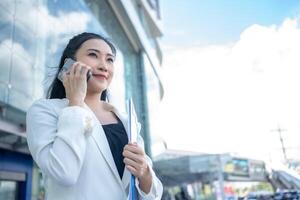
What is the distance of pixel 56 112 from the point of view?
0.88 m

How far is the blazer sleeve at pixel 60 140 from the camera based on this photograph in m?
0.74

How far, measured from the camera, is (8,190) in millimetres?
5766

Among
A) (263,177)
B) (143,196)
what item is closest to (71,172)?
(143,196)

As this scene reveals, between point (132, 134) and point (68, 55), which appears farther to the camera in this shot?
point (68, 55)

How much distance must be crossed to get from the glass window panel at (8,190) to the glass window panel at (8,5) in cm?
308

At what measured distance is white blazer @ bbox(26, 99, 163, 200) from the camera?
2.45ft

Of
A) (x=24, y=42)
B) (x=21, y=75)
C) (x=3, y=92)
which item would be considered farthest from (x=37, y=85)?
(x=3, y=92)

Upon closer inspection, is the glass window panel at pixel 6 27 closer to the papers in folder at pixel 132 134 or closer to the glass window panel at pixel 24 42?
the glass window panel at pixel 24 42

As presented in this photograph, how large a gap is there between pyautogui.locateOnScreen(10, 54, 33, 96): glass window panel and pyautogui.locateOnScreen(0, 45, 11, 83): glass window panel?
11cm

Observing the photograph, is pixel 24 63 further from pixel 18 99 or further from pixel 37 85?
pixel 18 99

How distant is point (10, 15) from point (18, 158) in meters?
2.80

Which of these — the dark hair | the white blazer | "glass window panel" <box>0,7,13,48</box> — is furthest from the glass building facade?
the white blazer

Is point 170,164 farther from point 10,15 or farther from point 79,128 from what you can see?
point 79,128

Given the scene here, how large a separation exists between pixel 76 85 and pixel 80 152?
20 centimetres
